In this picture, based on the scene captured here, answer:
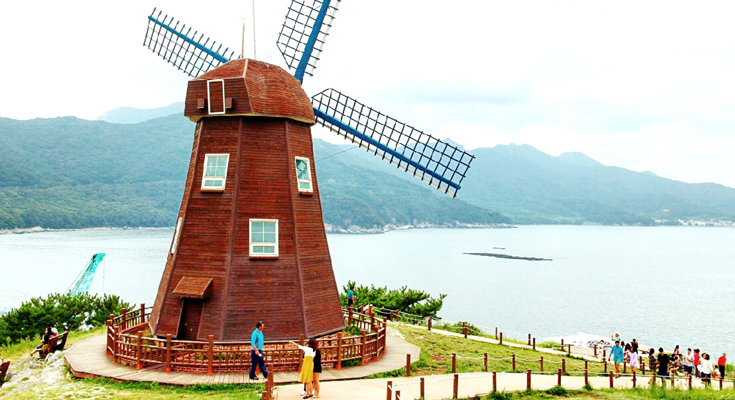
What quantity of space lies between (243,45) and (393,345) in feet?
37.6

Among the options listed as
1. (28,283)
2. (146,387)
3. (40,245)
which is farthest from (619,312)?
(40,245)

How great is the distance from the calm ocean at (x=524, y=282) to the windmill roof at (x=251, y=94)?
135 ft

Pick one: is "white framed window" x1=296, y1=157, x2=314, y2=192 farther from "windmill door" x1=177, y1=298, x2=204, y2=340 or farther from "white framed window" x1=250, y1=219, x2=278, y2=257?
"windmill door" x1=177, y1=298, x2=204, y2=340

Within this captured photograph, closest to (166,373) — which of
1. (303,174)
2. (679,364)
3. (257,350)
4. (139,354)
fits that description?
(139,354)

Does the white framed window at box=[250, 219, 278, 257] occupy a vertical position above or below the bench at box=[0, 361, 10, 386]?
above

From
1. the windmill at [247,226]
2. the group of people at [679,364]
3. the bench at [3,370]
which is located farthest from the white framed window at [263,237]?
the group of people at [679,364]

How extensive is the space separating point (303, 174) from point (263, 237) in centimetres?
256

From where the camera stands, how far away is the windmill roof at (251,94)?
18047 mm

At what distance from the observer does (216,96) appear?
59.8ft

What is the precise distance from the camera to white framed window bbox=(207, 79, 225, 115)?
18.1 m

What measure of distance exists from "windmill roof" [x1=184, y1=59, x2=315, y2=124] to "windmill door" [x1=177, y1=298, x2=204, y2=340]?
567cm

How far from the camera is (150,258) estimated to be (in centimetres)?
11194

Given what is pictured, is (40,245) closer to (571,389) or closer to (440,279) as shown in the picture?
(440,279)

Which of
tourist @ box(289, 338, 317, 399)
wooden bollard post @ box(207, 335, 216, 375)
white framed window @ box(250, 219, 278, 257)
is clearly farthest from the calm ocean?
tourist @ box(289, 338, 317, 399)
